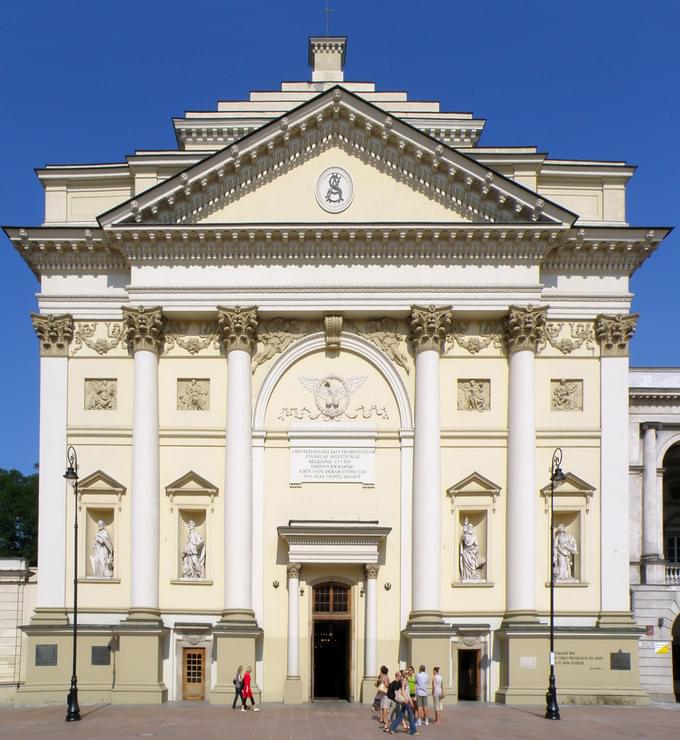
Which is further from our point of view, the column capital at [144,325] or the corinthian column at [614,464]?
the column capital at [144,325]

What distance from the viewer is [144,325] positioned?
1563 inches

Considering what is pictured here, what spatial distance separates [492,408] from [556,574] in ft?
20.4

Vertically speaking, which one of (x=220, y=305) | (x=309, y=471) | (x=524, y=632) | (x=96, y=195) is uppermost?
(x=96, y=195)

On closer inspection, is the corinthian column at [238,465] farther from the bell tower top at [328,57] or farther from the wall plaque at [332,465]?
the bell tower top at [328,57]

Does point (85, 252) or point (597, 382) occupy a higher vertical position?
point (85, 252)

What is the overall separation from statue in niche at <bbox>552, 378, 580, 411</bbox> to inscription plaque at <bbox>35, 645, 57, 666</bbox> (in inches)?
767

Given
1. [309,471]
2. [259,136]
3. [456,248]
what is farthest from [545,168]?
[309,471]

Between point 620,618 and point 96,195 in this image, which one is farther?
Answer: point 96,195

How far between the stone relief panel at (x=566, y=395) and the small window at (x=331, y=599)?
9.99 metres

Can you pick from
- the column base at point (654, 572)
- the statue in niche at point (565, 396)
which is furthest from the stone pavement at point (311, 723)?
the column base at point (654, 572)

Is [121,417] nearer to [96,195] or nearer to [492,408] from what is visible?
[96,195]

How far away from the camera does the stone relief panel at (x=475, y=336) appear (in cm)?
4056

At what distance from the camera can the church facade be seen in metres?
38.8

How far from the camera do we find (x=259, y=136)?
1559 inches
